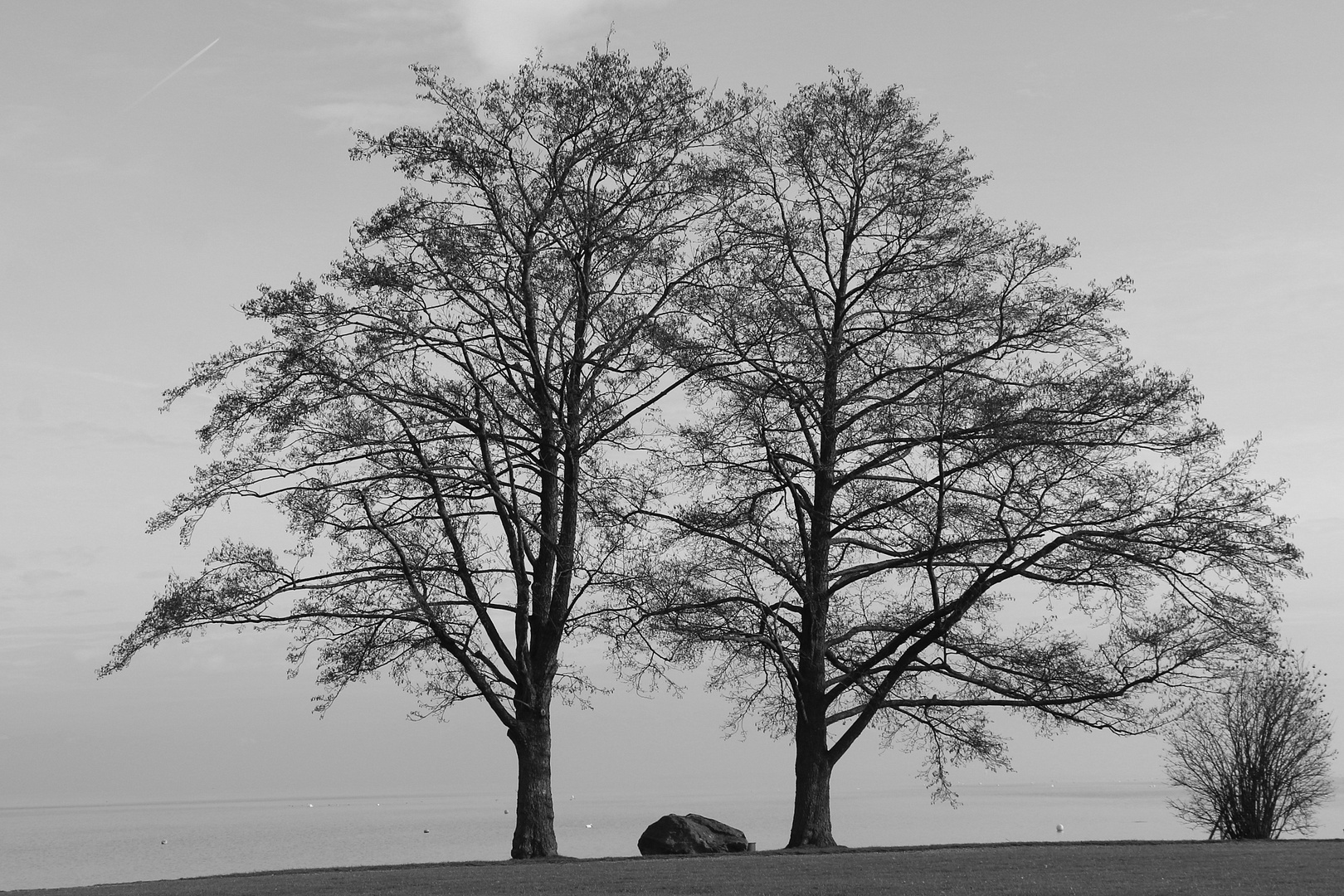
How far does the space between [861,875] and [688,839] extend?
8582mm

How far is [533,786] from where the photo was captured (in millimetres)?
23281

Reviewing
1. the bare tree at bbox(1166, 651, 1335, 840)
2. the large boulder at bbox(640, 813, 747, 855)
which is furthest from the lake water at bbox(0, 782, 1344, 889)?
the large boulder at bbox(640, 813, 747, 855)

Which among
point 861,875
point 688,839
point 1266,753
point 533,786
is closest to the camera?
point 861,875

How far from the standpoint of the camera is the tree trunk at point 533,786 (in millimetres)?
22891

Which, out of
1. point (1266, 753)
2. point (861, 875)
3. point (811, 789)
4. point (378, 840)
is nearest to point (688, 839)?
point (811, 789)

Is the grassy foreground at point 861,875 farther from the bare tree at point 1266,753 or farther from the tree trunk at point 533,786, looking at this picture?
the bare tree at point 1266,753

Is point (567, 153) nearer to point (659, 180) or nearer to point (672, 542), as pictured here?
point (659, 180)

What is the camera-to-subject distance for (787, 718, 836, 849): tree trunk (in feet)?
81.8

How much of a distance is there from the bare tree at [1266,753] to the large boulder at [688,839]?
601 inches

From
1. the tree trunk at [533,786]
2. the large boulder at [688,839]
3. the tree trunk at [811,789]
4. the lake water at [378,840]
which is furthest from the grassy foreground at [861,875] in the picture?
the lake water at [378,840]

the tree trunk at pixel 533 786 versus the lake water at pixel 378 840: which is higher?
the tree trunk at pixel 533 786

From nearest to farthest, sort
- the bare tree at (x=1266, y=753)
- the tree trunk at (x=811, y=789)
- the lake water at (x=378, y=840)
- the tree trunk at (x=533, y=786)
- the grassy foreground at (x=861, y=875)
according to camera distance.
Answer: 1. the grassy foreground at (x=861, y=875)
2. the tree trunk at (x=533, y=786)
3. the tree trunk at (x=811, y=789)
4. the bare tree at (x=1266, y=753)
5. the lake water at (x=378, y=840)

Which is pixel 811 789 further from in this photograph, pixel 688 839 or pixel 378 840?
pixel 378 840

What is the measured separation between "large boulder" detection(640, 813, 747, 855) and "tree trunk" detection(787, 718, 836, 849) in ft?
4.34
